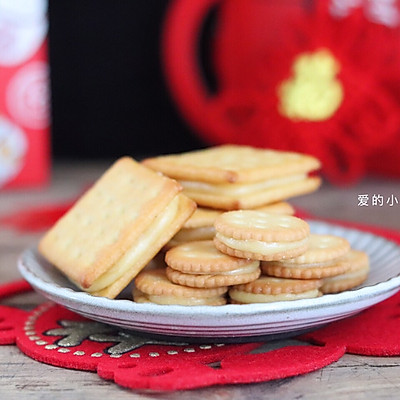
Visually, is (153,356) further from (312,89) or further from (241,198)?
(312,89)

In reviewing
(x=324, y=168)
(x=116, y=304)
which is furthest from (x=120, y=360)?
(x=324, y=168)

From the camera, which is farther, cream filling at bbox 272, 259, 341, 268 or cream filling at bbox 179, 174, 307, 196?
cream filling at bbox 179, 174, 307, 196

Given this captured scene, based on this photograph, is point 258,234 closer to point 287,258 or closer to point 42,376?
point 287,258

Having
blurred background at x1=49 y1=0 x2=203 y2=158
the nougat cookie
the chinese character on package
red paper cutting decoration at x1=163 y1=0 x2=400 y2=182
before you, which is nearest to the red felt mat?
the nougat cookie

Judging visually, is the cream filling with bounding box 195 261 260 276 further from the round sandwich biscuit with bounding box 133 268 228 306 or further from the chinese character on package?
the chinese character on package

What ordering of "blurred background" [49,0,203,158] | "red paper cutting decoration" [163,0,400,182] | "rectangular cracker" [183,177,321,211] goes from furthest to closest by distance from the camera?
"blurred background" [49,0,203,158] → "red paper cutting decoration" [163,0,400,182] → "rectangular cracker" [183,177,321,211]

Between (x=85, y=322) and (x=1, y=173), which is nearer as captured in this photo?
(x=85, y=322)

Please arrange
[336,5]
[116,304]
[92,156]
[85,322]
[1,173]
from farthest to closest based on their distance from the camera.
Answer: [92,156] → [1,173] → [336,5] → [85,322] → [116,304]

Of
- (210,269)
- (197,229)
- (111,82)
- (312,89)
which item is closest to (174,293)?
(210,269)
